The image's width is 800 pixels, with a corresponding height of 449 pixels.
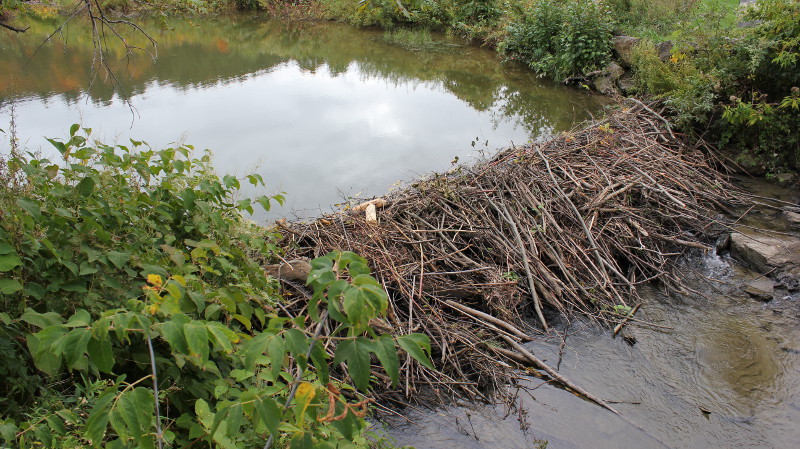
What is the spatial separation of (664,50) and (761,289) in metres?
6.41

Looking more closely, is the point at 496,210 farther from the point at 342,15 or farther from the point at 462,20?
the point at 342,15

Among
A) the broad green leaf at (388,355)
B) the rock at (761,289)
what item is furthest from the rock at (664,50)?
the broad green leaf at (388,355)

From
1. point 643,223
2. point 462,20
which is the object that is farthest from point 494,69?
point 643,223

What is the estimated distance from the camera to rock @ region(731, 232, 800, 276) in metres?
5.14

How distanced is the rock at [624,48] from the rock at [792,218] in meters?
5.51

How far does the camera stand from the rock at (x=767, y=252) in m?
5.14

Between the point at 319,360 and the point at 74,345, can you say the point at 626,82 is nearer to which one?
the point at 319,360

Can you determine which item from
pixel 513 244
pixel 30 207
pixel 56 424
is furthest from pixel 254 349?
pixel 513 244

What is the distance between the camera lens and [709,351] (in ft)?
13.9

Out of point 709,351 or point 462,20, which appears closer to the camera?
point 709,351

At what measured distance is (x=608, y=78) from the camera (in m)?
11.0

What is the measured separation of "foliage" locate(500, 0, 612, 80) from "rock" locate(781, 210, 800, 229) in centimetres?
607

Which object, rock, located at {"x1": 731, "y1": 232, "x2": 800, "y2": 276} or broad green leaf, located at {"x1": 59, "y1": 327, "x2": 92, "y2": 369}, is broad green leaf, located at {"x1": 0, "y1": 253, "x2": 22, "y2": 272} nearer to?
broad green leaf, located at {"x1": 59, "y1": 327, "x2": 92, "y2": 369}

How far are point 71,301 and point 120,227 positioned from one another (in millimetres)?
474
